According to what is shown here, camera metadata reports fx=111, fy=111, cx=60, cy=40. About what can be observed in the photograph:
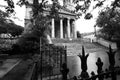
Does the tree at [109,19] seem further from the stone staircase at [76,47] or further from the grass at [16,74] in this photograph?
the stone staircase at [76,47]

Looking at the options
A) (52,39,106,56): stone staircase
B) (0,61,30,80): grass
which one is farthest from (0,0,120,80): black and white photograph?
(52,39,106,56): stone staircase

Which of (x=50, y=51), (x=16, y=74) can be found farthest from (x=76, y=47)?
(x=16, y=74)

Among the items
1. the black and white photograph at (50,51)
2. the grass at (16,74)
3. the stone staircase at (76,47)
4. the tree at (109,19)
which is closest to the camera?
the black and white photograph at (50,51)

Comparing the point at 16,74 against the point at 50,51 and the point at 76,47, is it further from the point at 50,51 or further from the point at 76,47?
the point at 76,47

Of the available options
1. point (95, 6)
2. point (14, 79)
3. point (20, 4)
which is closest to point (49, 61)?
point (14, 79)

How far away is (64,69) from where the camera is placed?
1.98 meters

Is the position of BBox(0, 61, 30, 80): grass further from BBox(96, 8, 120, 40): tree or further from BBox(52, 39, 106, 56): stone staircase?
BBox(52, 39, 106, 56): stone staircase

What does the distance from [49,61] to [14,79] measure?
2232 millimetres

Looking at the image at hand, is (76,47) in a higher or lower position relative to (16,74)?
higher

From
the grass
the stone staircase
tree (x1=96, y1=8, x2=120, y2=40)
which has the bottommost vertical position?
the grass

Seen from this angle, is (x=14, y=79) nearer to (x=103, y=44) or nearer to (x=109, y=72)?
(x=109, y=72)

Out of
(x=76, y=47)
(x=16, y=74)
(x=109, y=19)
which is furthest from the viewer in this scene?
(x=76, y=47)

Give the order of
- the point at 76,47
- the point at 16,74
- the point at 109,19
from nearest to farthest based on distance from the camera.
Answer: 1. the point at 16,74
2. the point at 109,19
3. the point at 76,47

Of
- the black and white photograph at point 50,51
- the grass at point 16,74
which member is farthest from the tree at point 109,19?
the grass at point 16,74
